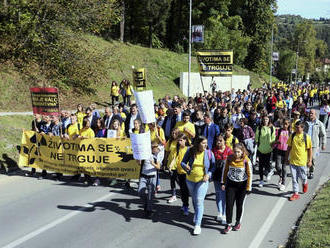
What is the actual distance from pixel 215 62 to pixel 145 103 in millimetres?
7366

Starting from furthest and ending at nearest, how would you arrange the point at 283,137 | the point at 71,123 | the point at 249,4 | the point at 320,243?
the point at 249,4 → the point at 71,123 → the point at 283,137 → the point at 320,243

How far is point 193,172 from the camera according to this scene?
6770 mm

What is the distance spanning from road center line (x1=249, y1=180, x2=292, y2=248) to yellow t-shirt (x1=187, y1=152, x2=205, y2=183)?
135 centimetres

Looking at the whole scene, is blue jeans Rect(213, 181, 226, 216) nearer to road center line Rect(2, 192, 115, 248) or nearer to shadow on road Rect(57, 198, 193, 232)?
shadow on road Rect(57, 198, 193, 232)

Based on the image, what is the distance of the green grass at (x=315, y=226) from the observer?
5.92 metres

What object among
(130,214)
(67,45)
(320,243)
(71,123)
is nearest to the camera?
(320,243)

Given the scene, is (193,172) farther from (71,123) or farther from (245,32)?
(245,32)

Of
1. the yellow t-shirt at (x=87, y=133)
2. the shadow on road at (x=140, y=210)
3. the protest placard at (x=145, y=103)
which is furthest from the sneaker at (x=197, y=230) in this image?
the yellow t-shirt at (x=87, y=133)

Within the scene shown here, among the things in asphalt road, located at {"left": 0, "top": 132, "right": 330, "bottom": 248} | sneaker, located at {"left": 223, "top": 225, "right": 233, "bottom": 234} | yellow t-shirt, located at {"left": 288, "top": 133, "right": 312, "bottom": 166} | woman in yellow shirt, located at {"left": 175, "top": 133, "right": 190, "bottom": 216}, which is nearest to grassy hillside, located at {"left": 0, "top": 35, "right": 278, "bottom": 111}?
asphalt road, located at {"left": 0, "top": 132, "right": 330, "bottom": 248}

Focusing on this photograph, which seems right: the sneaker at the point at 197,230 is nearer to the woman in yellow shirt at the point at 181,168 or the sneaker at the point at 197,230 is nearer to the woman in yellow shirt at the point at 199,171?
the woman in yellow shirt at the point at 199,171

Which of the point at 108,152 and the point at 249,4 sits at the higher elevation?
the point at 249,4

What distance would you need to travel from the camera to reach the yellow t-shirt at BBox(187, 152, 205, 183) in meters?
6.74

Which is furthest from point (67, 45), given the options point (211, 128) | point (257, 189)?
point (257, 189)

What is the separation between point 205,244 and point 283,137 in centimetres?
445
